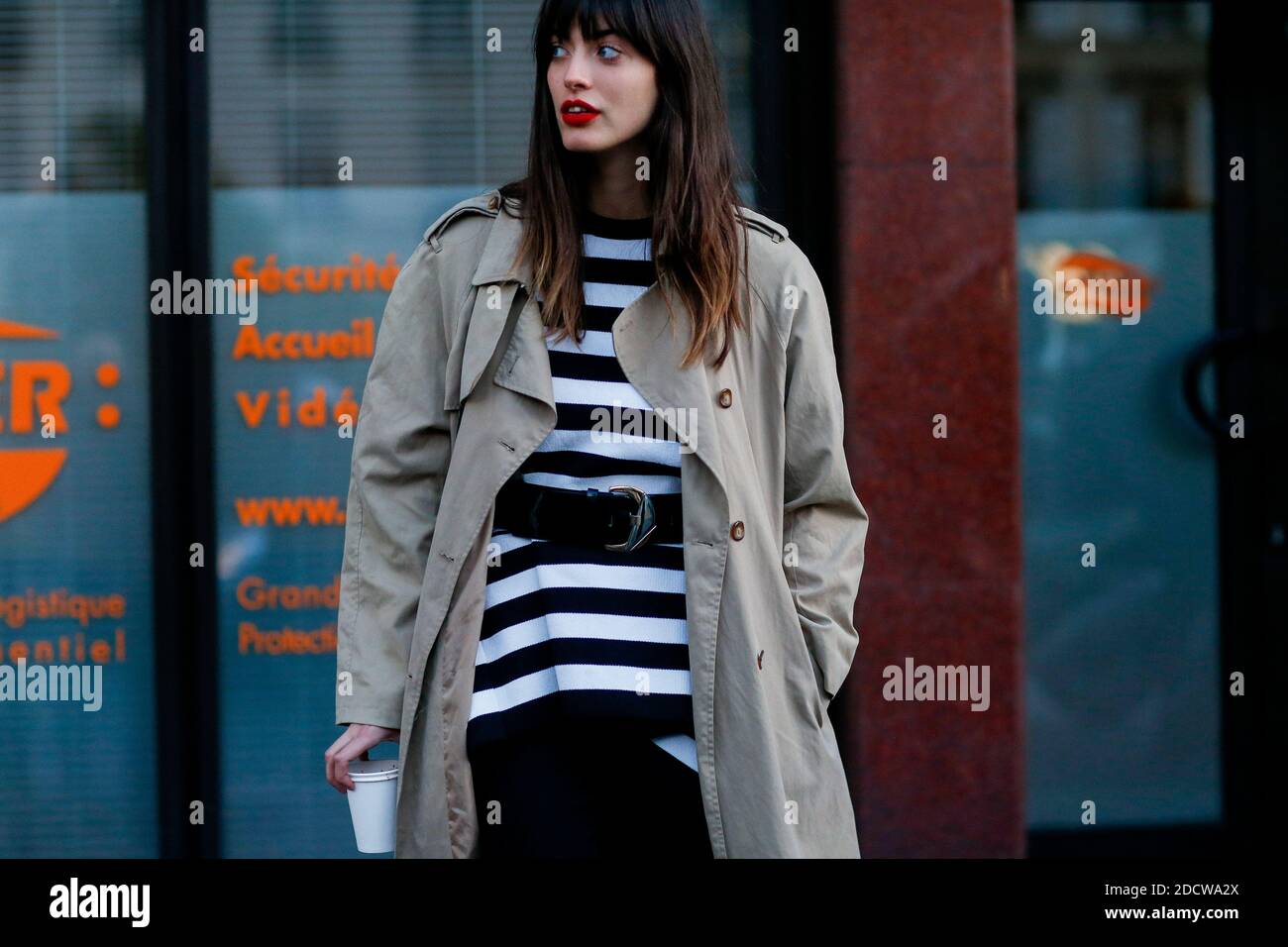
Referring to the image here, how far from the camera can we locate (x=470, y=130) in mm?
4891

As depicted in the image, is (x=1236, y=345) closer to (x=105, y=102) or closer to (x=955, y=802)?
(x=955, y=802)

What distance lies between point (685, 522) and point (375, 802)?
75 centimetres

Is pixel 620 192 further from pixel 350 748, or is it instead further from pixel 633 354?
pixel 350 748

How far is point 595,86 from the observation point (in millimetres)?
2436

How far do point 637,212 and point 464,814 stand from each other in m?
1.12

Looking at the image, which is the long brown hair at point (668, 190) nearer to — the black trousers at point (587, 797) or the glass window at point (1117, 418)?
the black trousers at point (587, 797)

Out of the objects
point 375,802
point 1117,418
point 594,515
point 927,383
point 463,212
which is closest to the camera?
point 594,515

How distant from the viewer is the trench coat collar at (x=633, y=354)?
7.97ft
